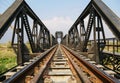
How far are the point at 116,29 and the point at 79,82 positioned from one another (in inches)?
63.8

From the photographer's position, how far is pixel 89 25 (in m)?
10.3

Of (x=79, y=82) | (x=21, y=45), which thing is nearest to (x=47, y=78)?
(x=79, y=82)

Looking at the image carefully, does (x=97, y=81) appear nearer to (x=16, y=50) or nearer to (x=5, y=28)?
(x=5, y=28)

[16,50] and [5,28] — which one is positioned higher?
[5,28]

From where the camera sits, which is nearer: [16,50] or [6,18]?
[6,18]

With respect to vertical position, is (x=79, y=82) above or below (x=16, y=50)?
below

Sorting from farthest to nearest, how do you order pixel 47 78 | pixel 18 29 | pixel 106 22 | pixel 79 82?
pixel 18 29 < pixel 106 22 < pixel 47 78 < pixel 79 82

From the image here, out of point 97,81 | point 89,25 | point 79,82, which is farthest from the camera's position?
point 89,25

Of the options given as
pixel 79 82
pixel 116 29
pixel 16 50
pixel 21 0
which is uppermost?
pixel 21 0

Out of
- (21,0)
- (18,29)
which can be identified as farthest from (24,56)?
(21,0)

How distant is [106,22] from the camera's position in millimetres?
6789

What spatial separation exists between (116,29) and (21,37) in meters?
3.97

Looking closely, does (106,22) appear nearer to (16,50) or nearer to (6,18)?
(6,18)

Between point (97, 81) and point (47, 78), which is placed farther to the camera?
point (47, 78)
